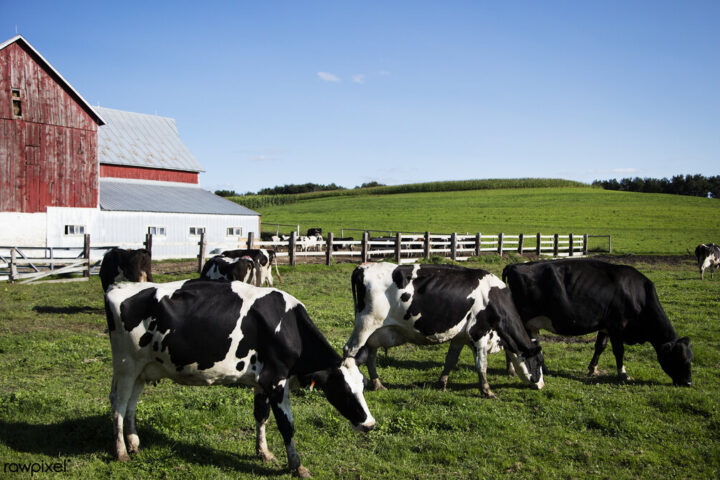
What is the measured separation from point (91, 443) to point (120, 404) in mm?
850

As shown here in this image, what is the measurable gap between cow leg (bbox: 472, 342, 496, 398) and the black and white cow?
2806 mm

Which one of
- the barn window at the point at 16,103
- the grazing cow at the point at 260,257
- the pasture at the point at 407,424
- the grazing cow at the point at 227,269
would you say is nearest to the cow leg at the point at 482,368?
the pasture at the point at 407,424

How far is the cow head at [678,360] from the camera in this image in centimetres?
772

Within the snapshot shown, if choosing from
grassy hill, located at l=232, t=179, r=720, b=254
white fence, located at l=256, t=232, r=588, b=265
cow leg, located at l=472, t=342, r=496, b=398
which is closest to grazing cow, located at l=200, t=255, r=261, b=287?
cow leg, located at l=472, t=342, r=496, b=398

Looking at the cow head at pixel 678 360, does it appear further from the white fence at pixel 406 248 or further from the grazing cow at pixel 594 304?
the white fence at pixel 406 248

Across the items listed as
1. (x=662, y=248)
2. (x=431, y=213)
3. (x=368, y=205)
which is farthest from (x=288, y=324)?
(x=368, y=205)

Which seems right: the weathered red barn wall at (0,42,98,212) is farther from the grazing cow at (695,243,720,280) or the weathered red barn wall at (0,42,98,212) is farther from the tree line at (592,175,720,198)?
the tree line at (592,175,720,198)

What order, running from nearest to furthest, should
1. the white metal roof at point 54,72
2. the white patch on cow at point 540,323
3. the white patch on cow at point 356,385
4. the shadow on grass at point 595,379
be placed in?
the white patch on cow at point 356,385 < the shadow on grass at point 595,379 < the white patch on cow at point 540,323 < the white metal roof at point 54,72

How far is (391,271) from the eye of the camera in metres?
7.58

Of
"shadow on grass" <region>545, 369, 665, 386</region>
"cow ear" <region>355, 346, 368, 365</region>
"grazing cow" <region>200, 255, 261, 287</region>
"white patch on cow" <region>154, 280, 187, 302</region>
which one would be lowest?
"shadow on grass" <region>545, 369, 665, 386</region>

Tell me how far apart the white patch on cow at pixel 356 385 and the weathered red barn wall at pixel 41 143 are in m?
24.8

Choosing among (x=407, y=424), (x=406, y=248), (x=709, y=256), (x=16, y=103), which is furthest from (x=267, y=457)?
(x=406, y=248)

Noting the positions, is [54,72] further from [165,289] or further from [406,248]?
[165,289]

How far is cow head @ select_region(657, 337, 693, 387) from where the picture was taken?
304 inches
